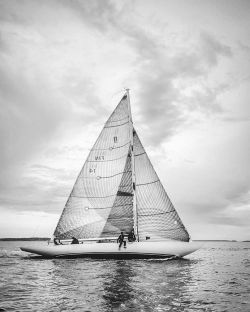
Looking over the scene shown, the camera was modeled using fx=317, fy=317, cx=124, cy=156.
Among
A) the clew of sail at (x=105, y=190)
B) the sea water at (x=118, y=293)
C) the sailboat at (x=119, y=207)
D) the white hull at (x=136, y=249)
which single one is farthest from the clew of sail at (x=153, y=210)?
the sea water at (x=118, y=293)

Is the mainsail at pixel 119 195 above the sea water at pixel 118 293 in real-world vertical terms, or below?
above

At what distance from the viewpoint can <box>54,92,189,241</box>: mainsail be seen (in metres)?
26.4

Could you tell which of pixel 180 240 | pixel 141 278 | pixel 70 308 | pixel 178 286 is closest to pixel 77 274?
pixel 141 278

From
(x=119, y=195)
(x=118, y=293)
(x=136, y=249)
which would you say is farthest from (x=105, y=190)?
(x=118, y=293)

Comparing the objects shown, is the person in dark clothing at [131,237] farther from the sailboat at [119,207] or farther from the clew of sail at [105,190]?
the clew of sail at [105,190]

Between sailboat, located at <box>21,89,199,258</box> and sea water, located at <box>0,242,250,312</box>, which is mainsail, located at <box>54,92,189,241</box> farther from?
sea water, located at <box>0,242,250,312</box>

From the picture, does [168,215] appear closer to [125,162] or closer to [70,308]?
[125,162]

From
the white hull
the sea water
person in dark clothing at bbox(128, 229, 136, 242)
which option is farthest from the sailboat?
the sea water

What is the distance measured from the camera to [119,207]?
27.8 m

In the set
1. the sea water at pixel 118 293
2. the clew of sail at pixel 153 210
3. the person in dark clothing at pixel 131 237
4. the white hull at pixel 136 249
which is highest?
the clew of sail at pixel 153 210

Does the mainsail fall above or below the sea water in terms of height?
above

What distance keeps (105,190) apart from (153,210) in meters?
4.93

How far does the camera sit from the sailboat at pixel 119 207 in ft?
84.0

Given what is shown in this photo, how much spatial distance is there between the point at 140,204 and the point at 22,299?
635 inches
